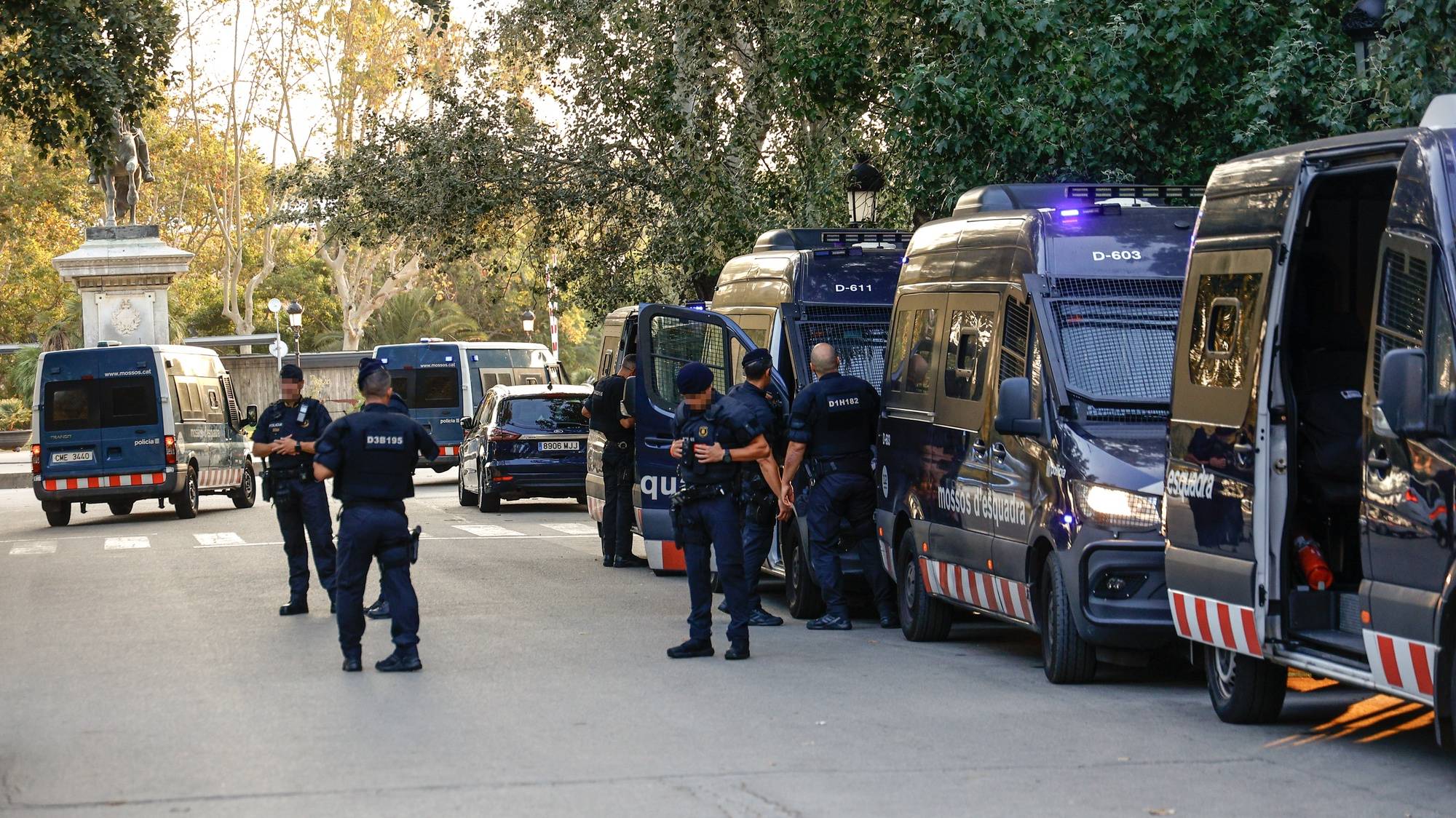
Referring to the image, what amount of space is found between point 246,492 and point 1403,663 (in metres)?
26.4

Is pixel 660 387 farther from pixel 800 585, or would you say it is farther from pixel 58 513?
→ pixel 58 513

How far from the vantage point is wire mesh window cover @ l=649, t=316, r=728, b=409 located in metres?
16.2

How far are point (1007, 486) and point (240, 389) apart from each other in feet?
163

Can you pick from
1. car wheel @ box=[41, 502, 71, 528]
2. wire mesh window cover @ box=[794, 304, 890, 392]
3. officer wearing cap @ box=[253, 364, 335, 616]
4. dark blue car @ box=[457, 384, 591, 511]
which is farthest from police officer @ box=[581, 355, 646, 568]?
car wheel @ box=[41, 502, 71, 528]

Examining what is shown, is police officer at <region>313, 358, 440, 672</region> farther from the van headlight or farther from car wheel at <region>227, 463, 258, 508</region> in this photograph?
car wheel at <region>227, 463, 258, 508</region>

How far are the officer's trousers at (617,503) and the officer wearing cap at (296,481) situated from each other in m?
4.08

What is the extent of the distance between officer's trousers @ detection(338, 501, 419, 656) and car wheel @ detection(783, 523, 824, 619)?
141 inches

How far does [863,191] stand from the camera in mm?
22297

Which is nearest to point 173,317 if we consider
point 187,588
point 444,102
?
point 444,102

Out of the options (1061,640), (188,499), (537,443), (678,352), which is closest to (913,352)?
(1061,640)

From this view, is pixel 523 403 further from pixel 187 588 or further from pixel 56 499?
pixel 187 588

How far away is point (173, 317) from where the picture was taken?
2522 inches

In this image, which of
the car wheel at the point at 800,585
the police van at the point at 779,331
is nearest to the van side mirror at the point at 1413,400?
the police van at the point at 779,331

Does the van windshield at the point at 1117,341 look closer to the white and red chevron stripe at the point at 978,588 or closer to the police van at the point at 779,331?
the white and red chevron stripe at the point at 978,588
